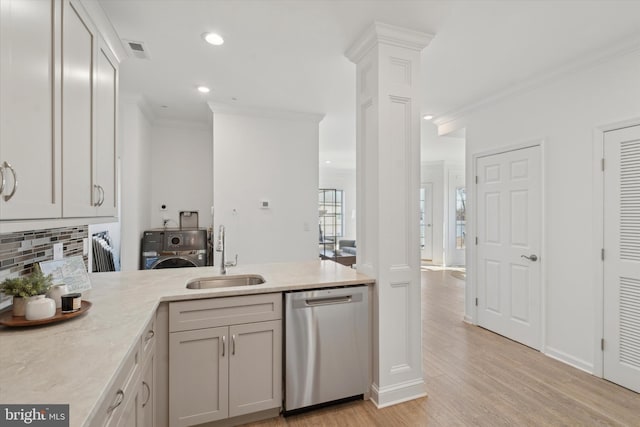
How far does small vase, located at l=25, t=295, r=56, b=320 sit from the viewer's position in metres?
1.29

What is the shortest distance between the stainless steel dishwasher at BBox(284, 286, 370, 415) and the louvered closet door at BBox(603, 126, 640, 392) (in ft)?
6.71

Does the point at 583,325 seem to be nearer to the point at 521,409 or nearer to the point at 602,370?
the point at 602,370

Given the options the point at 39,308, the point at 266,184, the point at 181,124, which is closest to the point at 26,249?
the point at 39,308

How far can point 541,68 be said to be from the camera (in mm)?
2803

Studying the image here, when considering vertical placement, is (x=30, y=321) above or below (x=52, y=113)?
below

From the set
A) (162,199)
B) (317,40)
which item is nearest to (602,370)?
(317,40)

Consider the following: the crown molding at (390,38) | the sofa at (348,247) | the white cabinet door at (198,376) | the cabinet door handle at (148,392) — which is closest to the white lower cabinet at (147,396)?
the cabinet door handle at (148,392)

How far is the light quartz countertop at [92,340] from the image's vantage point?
856 millimetres

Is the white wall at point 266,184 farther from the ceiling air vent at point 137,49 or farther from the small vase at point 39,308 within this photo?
the small vase at point 39,308

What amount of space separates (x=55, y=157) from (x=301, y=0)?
1646mm

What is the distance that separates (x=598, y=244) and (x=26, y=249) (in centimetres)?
402

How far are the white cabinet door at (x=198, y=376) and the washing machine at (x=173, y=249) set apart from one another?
2.27 m

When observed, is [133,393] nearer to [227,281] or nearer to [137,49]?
[227,281]

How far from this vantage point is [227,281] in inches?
93.4
